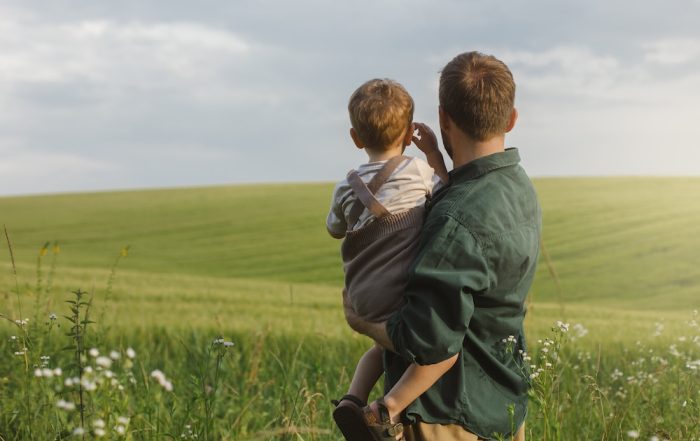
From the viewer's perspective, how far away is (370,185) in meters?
3.03

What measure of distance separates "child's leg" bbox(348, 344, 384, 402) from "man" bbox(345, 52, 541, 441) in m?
0.17

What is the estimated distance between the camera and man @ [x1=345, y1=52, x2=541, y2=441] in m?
2.64

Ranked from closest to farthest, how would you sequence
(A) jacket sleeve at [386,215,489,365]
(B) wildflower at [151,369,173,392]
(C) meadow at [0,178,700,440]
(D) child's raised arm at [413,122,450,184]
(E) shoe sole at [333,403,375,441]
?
(B) wildflower at [151,369,173,392], (A) jacket sleeve at [386,215,489,365], (E) shoe sole at [333,403,375,441], (D) child's raised arm at [413,122,450,184], (C) meadow at [0,178,700,440]

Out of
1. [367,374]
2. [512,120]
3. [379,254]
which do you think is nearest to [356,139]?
[379,254]

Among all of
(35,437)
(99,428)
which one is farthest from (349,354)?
(99,428)

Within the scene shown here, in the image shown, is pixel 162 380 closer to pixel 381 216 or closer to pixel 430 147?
pixel 381 216

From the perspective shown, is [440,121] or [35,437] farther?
[35,437]

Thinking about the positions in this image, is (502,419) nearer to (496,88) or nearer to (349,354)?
(496,88)

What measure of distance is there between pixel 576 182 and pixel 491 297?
3983cm

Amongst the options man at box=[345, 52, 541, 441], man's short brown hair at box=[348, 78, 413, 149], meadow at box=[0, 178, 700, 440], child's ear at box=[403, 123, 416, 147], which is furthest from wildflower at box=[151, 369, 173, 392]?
child's ear at box=[403, 123, 416, 147]

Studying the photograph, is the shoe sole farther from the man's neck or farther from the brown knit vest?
the man's neck

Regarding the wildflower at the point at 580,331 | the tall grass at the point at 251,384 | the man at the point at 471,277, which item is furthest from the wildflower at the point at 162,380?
the wildflower at the point at 580,331

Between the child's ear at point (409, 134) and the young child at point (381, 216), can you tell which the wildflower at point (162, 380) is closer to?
the young child at point (381, 216)

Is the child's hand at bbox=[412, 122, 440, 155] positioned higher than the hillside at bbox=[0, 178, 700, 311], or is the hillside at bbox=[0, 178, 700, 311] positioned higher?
the child's hand at bbox=[412, 122, 440, 155]
